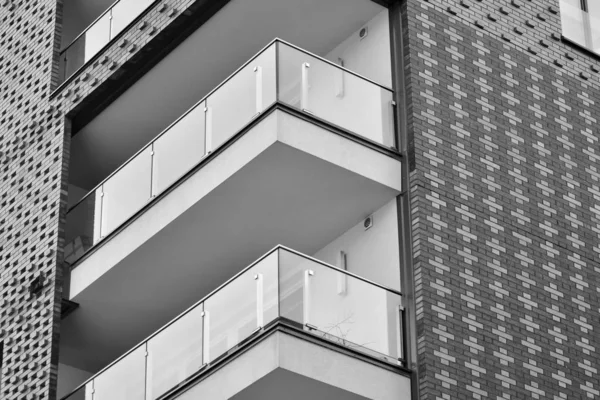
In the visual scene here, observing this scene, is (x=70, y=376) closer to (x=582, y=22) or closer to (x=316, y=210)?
(x=316, y=210)

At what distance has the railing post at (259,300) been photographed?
17469 mm

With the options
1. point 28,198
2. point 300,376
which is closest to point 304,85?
point 300,376

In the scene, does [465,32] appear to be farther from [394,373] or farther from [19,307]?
[19,307]

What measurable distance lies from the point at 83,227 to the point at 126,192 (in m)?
1.05

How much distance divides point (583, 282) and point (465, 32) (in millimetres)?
3596

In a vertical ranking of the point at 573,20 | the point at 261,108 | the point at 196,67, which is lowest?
the point at 261,108

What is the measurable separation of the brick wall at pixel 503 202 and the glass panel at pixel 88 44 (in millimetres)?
5357

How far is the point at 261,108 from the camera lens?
19.0 meters

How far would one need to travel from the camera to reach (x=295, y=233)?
20.1 m

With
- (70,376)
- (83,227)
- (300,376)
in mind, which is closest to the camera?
(300,376)

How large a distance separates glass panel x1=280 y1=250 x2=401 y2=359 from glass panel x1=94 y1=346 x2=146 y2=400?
2.69 metres

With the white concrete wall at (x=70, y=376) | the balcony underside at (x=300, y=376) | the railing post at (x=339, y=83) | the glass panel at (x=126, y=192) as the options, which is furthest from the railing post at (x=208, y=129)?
the white concrete wall at (x=70, y=376)

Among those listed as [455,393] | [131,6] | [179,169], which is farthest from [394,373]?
[131,6]

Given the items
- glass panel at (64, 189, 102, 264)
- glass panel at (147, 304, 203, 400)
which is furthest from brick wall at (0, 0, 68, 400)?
glass panel at (147, 304, 203, 400)
